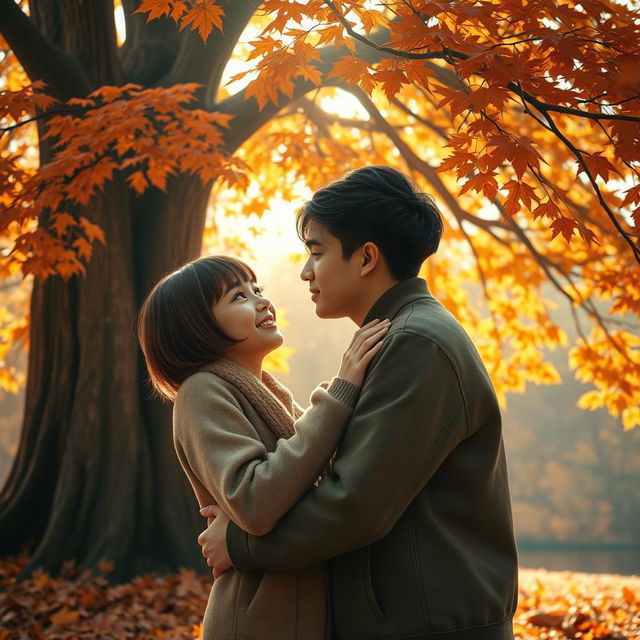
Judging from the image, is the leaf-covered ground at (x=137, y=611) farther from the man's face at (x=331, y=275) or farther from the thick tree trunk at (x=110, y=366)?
the man's face at (x=331, y=275)

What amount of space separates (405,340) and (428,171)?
4.55m

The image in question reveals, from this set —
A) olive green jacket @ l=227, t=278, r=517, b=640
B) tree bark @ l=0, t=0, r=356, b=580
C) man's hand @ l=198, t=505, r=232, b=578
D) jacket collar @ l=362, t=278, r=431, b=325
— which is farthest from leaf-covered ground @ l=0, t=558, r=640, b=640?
jacket collar @ l=362, t=278, r=431, b=325

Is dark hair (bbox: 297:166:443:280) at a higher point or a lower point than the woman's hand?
higher

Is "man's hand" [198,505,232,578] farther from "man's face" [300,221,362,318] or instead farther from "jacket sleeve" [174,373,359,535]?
"man's face" [300,221,362,318]

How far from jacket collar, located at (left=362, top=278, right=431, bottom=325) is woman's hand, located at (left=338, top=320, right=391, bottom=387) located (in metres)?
0.06

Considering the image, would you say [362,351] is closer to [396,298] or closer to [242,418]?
[396,298]

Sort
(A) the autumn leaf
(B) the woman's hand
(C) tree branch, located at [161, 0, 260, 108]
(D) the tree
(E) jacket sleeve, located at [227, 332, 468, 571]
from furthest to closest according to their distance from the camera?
1. (C) tree branch, located at [161, 0, 260, 108]
2. (D) the tree
3. (A) the autumn leaf
4. (B) the woman's hand
5. (E) jacket sleeve, located at [227, 332, 468, 571]

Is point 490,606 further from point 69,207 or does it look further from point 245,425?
point 69,207

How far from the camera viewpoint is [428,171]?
6.12m

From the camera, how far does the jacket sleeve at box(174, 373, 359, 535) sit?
1759 millimetres

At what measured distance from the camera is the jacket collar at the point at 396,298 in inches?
79.3

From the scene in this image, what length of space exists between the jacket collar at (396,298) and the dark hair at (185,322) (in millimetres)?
471

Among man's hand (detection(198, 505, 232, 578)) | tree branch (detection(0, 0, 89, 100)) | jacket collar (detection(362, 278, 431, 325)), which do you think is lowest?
man's hand (detection(198, 505, 232, 578))

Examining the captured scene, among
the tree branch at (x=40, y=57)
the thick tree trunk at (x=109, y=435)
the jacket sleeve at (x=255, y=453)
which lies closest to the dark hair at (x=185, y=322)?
the jacket sleeve at (x=255, y=453)
